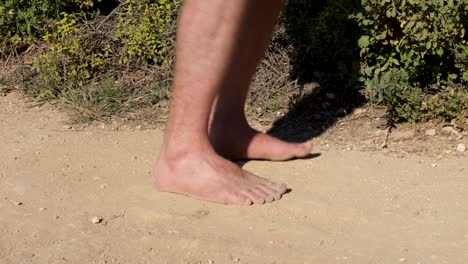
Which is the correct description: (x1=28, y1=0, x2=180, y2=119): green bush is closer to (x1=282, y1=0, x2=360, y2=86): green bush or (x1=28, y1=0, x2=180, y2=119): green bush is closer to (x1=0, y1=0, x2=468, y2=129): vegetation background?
(x1=0, y1=0, x2=468, y2=129): vegetation background

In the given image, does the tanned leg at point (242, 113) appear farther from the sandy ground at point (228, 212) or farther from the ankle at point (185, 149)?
the ankle at point (185, 149)

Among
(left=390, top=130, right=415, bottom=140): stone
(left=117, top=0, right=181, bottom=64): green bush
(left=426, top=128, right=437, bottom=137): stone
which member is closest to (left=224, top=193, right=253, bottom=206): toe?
(left=390, top=130, right=415, bottom=140): stone

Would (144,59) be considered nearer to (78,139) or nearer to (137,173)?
(78,139)

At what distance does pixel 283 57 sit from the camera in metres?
4.72

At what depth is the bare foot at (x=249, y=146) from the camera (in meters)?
3.57

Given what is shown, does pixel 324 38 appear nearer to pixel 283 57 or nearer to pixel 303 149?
pixel 283 57

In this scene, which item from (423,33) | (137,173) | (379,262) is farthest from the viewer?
(423,33)

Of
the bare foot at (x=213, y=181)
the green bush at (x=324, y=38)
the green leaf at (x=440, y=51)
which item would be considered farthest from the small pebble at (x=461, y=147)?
the bare foot at (x=213, y=181)

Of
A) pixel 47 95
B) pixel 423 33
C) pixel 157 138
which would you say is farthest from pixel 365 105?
pixel 47 95

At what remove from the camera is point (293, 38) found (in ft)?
15.5

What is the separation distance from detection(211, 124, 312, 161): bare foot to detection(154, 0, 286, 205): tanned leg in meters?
0.25

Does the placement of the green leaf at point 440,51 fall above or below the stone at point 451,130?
above

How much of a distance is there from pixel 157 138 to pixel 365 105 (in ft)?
3.79

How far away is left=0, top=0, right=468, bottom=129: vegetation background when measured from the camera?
161 inches
